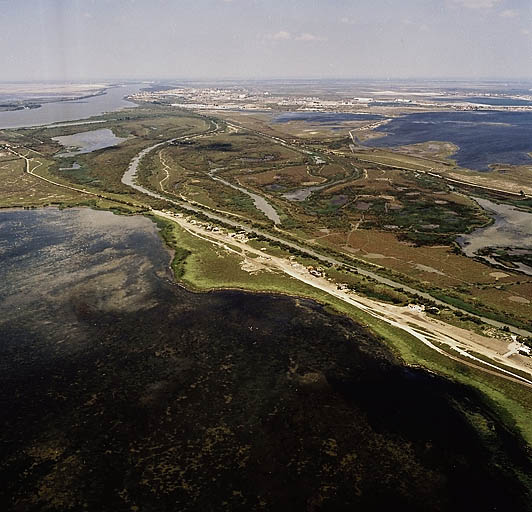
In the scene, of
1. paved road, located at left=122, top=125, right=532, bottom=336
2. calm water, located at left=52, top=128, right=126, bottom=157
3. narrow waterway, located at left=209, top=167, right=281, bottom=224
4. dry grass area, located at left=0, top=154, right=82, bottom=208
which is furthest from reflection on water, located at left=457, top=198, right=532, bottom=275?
calm water, located at left=52, top=128, right=126, bottom=157

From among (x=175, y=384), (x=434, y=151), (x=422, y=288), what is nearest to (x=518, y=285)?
(x=422, y=288)

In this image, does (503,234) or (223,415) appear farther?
(503,234)

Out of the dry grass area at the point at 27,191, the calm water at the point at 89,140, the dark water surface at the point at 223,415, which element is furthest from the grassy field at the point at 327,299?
the calm water at the point at 89,140

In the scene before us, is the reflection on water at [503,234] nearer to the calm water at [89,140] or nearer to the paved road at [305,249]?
the paved road at [305,249]

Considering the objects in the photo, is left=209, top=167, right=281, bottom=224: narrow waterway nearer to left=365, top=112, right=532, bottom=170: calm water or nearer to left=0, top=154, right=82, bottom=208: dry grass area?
left=0, top=154, right=82, bottom=208: dry grass area

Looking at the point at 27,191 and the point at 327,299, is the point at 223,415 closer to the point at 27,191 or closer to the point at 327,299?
the point at 327,299

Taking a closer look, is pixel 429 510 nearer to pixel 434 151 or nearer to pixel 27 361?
pixel 27 361

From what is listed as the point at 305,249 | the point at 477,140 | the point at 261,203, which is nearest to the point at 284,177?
the point at 261,203
